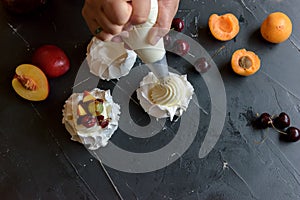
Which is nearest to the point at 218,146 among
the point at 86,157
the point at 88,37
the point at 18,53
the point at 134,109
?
the point at 134,109

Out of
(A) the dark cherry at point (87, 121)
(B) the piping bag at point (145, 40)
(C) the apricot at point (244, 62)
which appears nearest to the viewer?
(B) the piping bag at point (145, 40)

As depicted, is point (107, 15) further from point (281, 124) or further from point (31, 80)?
point (281, 124)

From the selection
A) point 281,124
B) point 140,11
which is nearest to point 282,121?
point 281,124

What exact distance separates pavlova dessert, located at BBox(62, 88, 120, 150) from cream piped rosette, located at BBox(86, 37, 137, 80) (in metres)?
0.06

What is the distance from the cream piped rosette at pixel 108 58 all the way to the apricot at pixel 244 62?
0.32 metres

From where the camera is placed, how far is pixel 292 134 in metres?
1.26

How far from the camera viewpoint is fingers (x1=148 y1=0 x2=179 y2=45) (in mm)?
942

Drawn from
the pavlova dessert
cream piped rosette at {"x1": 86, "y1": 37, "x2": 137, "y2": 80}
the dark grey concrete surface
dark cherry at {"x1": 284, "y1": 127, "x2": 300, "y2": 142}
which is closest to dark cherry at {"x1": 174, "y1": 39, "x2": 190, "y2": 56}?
the dark grey concrete surface

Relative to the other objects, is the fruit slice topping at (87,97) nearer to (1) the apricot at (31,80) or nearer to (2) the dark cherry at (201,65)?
(1) the apricot at (31,80)

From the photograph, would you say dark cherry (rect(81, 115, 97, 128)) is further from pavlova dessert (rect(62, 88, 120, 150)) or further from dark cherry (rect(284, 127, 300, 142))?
dark cherry (rect(284, 127, 300, 142))

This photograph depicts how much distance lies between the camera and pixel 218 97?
1304 millimetres

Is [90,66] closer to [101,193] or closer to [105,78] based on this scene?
[105,78]

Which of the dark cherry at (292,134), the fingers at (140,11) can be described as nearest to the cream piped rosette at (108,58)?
the fingers at (140,11)

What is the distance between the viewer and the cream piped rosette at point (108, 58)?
4.11 ft
